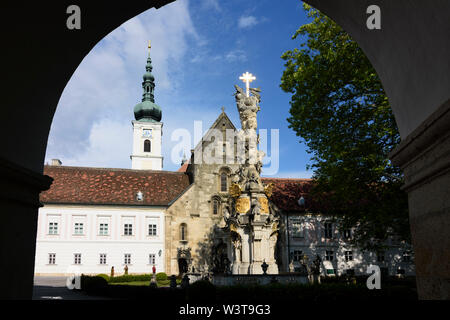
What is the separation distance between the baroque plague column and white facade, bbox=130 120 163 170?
172 feet

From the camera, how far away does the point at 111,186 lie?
42.2m

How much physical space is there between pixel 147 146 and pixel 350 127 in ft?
197

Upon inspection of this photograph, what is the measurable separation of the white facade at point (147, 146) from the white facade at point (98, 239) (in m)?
32.9

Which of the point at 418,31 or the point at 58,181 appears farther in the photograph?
the point at 58,181

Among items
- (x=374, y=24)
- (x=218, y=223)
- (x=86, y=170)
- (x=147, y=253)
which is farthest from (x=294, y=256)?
(x=374, y=24)

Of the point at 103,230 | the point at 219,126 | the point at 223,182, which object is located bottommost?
the point at 103,230

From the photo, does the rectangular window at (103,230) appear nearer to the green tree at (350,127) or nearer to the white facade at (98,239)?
the white facade at (98,239)

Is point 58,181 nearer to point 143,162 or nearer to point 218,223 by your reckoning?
point 218,223

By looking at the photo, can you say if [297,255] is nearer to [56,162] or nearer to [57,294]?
[57,294]

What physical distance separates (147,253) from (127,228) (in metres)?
3.23

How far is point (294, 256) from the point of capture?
3934 cm

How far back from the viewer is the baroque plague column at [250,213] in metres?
20.5

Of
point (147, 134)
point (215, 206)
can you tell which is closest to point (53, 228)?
point (215, 206)

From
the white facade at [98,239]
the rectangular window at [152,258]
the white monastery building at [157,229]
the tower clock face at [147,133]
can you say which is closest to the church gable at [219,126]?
the white monastery building at [157,229]
